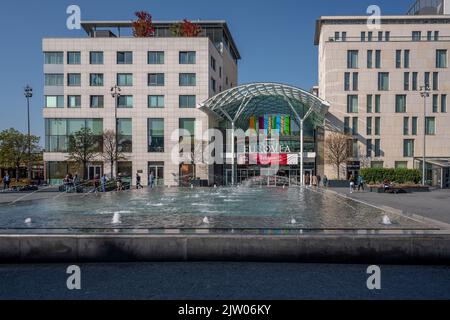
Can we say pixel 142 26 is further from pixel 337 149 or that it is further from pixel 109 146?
pixel 337 149

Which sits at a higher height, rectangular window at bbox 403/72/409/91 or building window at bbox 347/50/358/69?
building window at bbox 347/50/358/69

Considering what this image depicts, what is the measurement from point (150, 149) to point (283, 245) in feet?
A: 133

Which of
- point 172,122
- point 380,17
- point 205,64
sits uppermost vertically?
point 380,17

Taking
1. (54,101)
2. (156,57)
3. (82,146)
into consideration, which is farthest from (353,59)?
(54,101)

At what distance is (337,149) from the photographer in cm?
4344

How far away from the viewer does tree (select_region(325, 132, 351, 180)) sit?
43656mm

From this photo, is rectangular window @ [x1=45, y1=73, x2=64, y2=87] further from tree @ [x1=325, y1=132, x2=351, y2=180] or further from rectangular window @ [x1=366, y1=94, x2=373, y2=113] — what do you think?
rectangular window @ [x1=366, y1=94, x2=373, y2=113]

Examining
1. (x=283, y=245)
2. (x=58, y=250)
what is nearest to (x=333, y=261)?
(x=283, y=245)

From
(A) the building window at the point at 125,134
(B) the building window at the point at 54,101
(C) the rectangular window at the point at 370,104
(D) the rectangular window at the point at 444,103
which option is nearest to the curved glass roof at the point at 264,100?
(C) the rectangular window at the point at 370,104

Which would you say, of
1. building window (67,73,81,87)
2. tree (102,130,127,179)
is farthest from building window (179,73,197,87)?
building window (67,73,81,87)

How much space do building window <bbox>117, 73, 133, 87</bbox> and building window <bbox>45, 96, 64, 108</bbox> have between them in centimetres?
759

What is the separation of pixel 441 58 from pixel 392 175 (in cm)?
2059
